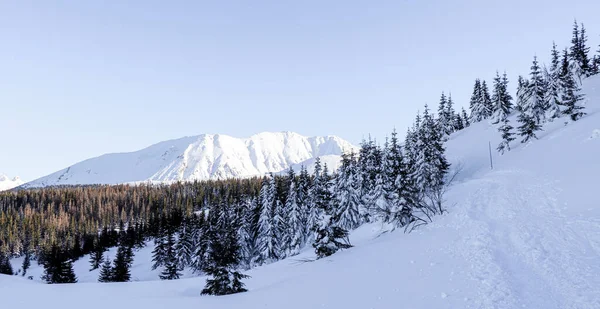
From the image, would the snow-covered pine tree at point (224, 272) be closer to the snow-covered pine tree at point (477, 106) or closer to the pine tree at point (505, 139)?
the pine tree at point (505, 139)

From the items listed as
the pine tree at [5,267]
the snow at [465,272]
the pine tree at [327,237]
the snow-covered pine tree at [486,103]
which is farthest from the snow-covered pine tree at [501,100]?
the pine tree at [5,267]

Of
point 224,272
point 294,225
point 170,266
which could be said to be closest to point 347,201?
point 294,225

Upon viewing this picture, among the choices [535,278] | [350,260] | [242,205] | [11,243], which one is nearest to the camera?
[535,278]

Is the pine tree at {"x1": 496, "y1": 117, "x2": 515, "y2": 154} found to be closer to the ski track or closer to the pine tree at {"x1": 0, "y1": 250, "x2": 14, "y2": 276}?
the ski track

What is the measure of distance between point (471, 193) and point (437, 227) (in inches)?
511

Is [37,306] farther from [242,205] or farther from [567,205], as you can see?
[242,205]

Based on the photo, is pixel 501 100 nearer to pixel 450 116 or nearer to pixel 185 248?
pixel 450 116

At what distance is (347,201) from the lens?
43.1 metres

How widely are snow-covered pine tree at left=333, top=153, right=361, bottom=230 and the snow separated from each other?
1619cm

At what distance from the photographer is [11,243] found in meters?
96.4

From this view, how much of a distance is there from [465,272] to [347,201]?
31040 mm

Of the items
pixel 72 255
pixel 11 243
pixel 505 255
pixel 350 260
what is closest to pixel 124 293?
pixel 350 260

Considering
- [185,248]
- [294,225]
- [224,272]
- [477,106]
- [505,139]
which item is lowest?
[185,248]

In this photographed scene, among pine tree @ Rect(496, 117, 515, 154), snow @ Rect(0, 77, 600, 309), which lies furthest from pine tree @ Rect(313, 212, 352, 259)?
pine tree @ Rect(496, 117, 515, 154)
